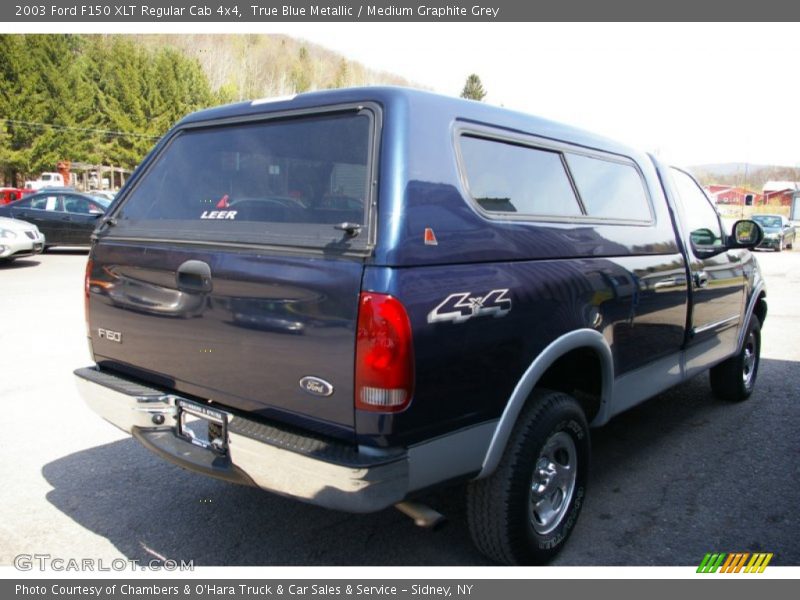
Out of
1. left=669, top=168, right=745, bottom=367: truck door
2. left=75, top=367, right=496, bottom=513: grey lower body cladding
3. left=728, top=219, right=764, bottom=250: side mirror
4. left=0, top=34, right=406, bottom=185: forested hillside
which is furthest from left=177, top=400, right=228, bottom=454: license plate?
left=0, top=34, right=406, bottom=185: forested hillside

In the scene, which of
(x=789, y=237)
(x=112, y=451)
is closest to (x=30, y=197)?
(x=112, y=451)

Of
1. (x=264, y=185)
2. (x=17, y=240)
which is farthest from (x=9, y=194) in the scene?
(x=264, y=185)

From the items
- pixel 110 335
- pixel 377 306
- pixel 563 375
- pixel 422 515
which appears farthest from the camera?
pixel 563 375

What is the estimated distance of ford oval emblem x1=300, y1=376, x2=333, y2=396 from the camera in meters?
2.25

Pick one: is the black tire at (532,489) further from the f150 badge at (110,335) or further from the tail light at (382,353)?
the f150 badge at (110,335)

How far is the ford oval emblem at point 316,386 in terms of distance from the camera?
2.25m

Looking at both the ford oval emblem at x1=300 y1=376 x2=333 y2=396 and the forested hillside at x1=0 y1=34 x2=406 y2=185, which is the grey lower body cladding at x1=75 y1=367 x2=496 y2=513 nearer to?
the ford oval emblem at x1=300 y1=376 x2=333 y2=396

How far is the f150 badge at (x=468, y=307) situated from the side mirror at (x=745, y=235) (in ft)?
8.93

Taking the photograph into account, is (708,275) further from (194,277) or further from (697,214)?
(194,277)

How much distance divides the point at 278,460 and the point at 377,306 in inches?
26.7

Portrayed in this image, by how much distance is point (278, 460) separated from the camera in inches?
89.7

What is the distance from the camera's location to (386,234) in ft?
7.25

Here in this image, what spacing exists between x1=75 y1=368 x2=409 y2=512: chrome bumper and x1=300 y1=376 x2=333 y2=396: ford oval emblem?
0.19 metres

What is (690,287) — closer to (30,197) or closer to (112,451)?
(112,451)
